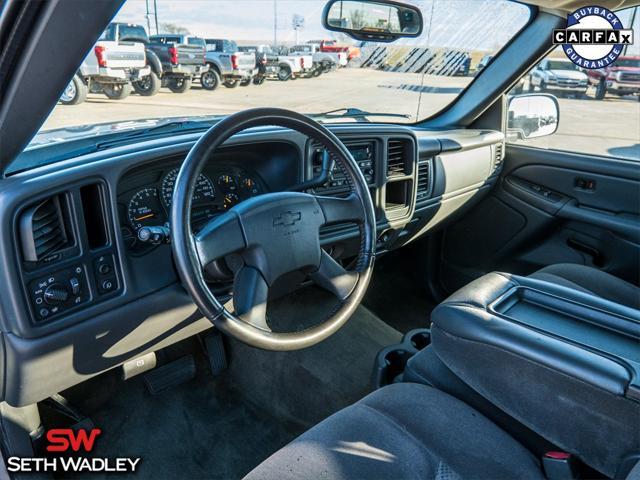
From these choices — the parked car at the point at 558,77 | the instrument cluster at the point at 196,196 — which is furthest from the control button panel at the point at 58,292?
the parked car at the point at 558,77

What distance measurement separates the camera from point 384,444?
136 centimetres

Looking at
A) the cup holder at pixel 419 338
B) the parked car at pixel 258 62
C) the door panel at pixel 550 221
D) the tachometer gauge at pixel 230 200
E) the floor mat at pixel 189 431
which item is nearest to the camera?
the tachometer gauge at pixel 230 200

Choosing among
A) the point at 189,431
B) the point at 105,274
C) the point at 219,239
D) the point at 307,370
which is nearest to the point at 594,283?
the point at 307,370

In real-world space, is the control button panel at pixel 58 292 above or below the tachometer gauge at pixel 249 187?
below

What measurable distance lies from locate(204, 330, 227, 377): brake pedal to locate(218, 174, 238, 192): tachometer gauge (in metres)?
0.76

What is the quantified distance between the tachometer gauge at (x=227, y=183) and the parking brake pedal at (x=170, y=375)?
2.74 ft

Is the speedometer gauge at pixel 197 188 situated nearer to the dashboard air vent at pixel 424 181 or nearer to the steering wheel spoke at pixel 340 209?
the steering wheel spoke at pixel 340 209

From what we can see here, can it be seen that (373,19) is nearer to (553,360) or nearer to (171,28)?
(171,28)

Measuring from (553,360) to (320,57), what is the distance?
2.23 metres

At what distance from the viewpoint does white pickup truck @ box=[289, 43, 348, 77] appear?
2.78 meters

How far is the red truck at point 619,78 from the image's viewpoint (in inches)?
106

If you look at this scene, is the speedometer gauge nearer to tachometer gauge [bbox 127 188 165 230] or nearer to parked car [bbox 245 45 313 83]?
tachometer gauge [bbox 127 188 165 230]

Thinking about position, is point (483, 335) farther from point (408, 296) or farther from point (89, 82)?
point (408, 296)

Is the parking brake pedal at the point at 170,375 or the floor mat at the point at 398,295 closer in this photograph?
the parking brake pedal at the point at 170,375
